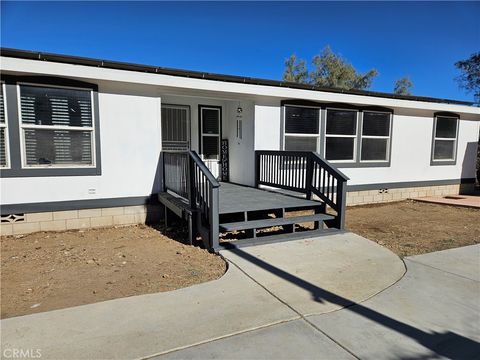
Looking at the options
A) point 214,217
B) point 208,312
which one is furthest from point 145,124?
point 208,312

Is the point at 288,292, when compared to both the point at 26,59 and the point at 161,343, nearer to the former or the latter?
the point at 161,343

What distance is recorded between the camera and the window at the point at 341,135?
8398mm

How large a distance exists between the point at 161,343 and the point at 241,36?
14.9 metres

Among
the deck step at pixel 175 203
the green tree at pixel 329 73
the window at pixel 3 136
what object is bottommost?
the deck step at pixel 175 203

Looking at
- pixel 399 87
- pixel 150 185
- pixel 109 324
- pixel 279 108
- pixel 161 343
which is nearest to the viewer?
pixel 161 343

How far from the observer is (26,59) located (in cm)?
517

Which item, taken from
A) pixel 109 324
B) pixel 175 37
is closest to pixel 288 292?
pixel 109 324

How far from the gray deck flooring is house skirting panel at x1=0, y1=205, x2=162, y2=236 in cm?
175

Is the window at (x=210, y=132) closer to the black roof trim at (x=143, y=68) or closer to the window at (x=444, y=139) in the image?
the black roof trim at (x=143, y=68)

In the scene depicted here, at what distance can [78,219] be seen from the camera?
5941mm

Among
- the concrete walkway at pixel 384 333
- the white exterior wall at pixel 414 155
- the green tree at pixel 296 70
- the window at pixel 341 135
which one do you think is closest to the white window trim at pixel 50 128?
the concrete walkway at pixel 384 333

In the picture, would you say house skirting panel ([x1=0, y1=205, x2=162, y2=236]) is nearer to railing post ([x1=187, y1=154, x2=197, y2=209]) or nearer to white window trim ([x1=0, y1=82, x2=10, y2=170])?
white window trim ([x1=0, y1=82, x2=10, y2=170])

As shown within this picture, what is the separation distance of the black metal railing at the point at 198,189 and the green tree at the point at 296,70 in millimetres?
30273

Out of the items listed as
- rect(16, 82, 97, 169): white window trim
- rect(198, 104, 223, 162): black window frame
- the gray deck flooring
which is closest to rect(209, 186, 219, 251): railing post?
the gray deck flooring
